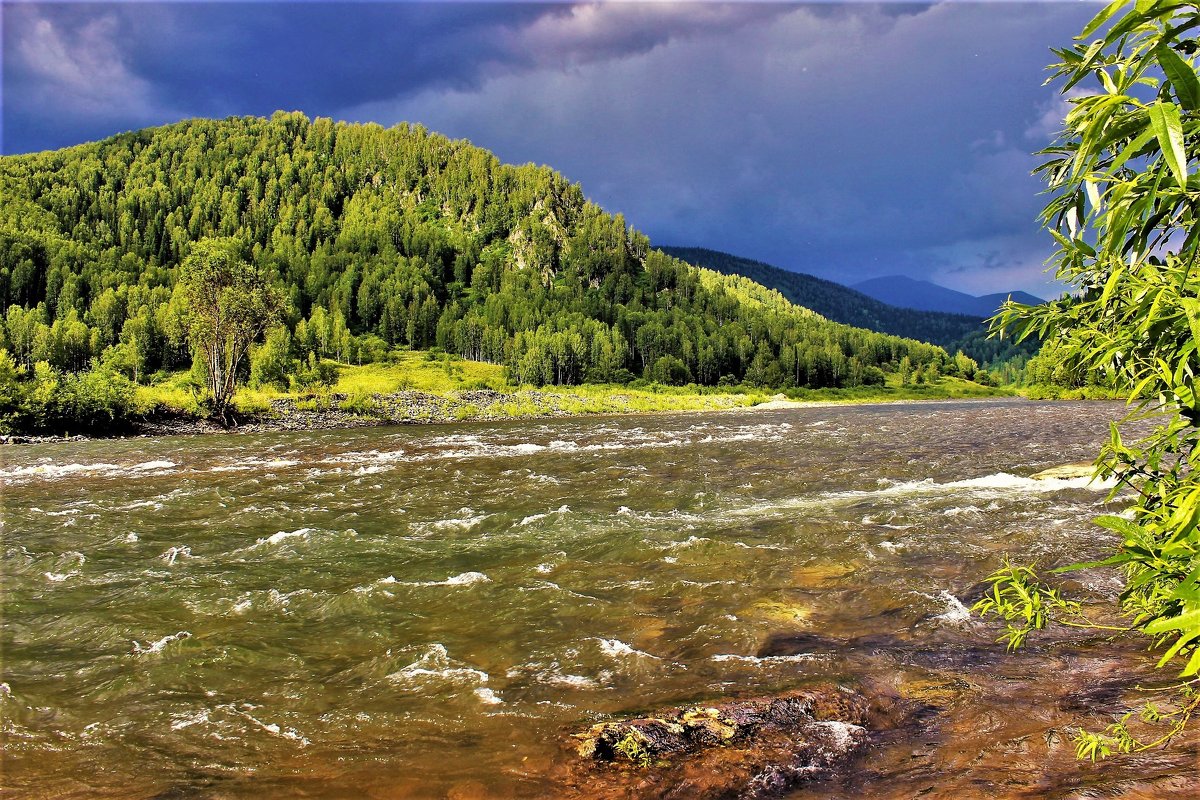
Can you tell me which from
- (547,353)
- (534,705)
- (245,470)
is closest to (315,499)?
(245,470)

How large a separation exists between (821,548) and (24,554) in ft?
63.2

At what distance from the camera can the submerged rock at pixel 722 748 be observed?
557cm

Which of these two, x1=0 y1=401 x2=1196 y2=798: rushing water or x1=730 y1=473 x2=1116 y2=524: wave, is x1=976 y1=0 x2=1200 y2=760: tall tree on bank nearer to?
x1=0 y1=401 x2=1196 y2=798: rushing water

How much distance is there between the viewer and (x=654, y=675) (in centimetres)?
795

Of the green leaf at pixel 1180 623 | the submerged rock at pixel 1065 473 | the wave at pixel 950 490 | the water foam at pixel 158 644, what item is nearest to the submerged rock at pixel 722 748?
the green leaf at pixel 1180 623

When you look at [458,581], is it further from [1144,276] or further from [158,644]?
[1144,276]

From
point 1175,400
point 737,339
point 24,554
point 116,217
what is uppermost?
point 116,217

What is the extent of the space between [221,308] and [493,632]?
6048 centimetres

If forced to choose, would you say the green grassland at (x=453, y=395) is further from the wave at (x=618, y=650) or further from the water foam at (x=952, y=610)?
the water foam at (x=952, y=610)

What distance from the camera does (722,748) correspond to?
6082mm

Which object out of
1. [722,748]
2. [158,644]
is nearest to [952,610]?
[722,748]

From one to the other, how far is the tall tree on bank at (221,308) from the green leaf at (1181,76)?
6366 centimetres

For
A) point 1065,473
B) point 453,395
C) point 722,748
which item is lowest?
point 722,748

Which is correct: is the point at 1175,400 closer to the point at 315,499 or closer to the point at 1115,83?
the point at 1115,83
